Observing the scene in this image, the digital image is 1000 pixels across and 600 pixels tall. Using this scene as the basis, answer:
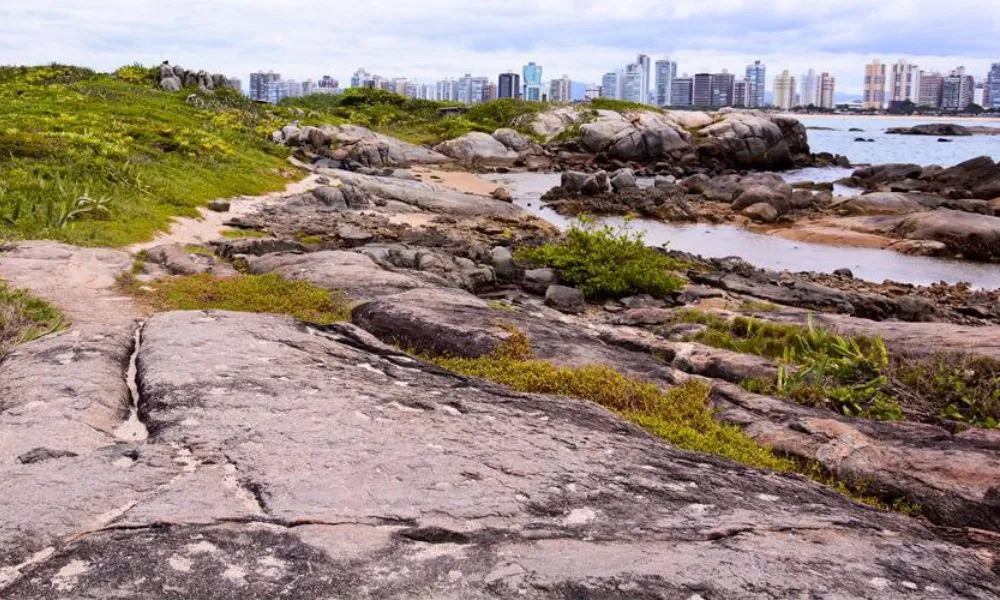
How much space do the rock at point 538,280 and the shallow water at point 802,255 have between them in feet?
27.7

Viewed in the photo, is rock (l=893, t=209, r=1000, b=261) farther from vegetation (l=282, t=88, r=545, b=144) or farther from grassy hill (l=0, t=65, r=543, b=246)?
vegetation (l=282, t=88, r=545, b=144)

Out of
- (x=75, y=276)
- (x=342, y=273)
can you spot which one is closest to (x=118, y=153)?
(x=75, y=276)

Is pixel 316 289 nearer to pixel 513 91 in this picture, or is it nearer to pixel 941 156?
pixel 941 156

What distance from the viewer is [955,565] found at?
4684 mm

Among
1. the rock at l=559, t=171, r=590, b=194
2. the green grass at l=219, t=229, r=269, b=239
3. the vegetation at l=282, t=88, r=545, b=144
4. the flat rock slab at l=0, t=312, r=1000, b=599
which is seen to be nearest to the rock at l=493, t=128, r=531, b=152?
the vegetation at l=282, t=88, r=545, b=144

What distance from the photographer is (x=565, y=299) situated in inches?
671

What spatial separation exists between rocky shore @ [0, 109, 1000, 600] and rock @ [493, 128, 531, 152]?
50.6 meters

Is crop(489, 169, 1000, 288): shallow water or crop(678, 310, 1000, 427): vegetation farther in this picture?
crop(489, 169, 1000, 288): shallow water

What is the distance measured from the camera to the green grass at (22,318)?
838 cm

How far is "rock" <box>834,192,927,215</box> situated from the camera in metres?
37.8

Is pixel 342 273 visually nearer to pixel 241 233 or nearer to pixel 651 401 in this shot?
pixel 651 401

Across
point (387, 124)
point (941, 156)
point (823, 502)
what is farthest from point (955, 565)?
point (941, 156)

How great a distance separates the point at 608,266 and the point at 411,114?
5908 centimetres

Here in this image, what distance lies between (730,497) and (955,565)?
4.29ft
